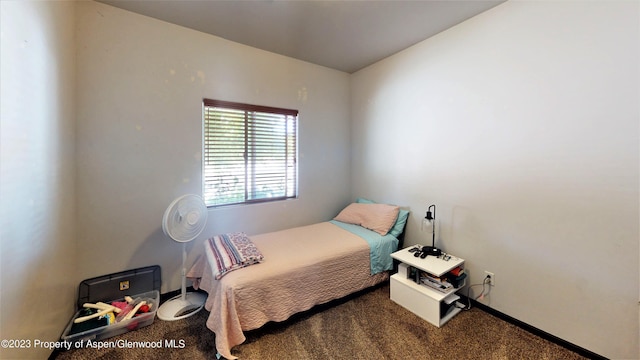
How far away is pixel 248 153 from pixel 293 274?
150 centimetres

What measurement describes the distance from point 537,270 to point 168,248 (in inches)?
128

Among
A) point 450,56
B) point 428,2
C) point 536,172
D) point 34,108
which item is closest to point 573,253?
point 536,172

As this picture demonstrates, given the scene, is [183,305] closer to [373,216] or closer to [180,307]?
[180,307]

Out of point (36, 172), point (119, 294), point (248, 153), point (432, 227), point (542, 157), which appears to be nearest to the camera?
point (36, 172)

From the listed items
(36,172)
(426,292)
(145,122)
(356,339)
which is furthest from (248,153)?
(426,292)

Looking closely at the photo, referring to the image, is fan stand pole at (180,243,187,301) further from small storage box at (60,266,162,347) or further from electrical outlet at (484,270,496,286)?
electrical outlet at (484,270,496,286)

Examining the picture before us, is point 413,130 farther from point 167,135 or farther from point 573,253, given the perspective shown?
point 167,135

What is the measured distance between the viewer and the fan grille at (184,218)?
197 centimetres

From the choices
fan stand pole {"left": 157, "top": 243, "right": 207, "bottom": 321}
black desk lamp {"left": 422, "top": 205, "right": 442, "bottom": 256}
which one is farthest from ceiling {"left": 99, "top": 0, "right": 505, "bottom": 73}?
fan stand pole {"left": 157, "top": 243, "right": 207, "bottom": 321}

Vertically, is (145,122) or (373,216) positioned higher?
(145,122)

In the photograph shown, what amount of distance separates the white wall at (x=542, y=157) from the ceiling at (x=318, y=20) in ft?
0.72

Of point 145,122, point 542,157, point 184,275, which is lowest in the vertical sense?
point 184,275

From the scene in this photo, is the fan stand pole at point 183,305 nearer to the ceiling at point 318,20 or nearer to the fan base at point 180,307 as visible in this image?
the fan base at point 180,307

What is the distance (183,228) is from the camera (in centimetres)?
206
